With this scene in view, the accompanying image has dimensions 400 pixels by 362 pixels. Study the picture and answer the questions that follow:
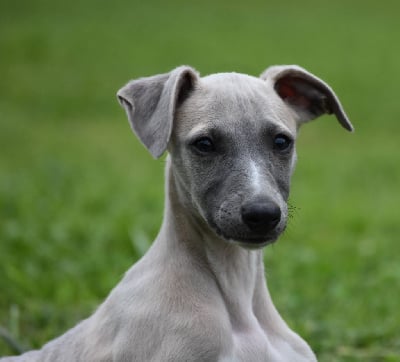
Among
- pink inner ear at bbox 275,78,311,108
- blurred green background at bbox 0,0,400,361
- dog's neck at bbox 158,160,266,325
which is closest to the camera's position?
dog's neck at bbox 158,160,266,325

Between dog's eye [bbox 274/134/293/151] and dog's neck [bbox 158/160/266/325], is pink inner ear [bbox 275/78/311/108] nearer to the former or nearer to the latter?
dog's eye [bbox 274/134/293/151]

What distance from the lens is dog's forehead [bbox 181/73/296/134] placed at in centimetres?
437

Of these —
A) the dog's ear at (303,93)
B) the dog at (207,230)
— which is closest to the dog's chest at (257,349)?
the dog at (207,230)

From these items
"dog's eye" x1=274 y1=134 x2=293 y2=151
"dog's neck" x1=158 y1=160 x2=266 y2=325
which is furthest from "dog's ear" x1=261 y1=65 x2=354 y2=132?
"dog's neck" x1=158 y1=160 x2=266 y2=325

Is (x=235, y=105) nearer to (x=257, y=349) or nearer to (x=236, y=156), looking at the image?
(x=236, y=156)

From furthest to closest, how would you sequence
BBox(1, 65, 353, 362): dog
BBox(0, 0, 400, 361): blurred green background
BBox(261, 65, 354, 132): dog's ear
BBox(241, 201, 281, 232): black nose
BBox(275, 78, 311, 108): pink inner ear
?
BBox(0, 0, 400, 361): blurred green background
BBox(275, 78, 311, 108): pink inner ear
BBox(261, 65, 354, 132): dog's ear
BBox(1, 65, 353, 362): dog
BBox(241, 201, 281, 232): black nose

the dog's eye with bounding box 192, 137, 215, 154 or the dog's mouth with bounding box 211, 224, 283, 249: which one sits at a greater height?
the dog's eye with bounding box 192, 137, 215, 154

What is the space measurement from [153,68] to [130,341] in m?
18.5

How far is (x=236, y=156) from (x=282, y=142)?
29cm

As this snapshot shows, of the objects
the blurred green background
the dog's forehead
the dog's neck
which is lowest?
the blurred green background

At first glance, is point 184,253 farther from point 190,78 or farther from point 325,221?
point 325,221

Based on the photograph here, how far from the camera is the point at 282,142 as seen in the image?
446cm

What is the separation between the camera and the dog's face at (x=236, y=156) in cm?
418

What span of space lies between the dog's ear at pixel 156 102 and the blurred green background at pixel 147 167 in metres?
2.58
